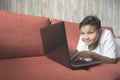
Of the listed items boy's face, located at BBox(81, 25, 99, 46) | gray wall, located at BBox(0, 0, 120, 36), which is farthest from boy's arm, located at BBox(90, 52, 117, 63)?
gray wall, located at BBox(0, 0, 120, 36)

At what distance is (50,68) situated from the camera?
1.19 m

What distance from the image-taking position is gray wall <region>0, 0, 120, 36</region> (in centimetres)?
228

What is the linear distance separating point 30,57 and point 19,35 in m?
0.20

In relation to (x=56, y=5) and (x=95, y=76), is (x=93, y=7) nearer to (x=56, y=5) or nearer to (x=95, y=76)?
(x=56, y=5)

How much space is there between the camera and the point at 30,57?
1627mm

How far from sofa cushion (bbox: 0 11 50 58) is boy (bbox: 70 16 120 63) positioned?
44cm

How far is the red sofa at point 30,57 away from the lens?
107 centimetres

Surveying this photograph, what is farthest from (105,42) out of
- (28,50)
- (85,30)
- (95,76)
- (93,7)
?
(93,7)

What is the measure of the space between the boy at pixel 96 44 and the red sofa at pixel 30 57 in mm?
74

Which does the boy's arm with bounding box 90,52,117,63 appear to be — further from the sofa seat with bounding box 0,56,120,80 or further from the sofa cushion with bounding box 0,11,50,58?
the sofa cushion with bounding box 0,11,50,58

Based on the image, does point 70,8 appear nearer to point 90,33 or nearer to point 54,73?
point 90,33

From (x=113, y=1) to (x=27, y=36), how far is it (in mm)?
1676

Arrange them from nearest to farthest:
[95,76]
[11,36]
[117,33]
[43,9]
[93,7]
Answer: [95,76]
[11,36]
[43,9]
[93,7]
[117,33]

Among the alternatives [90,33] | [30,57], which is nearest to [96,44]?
[90,33]
